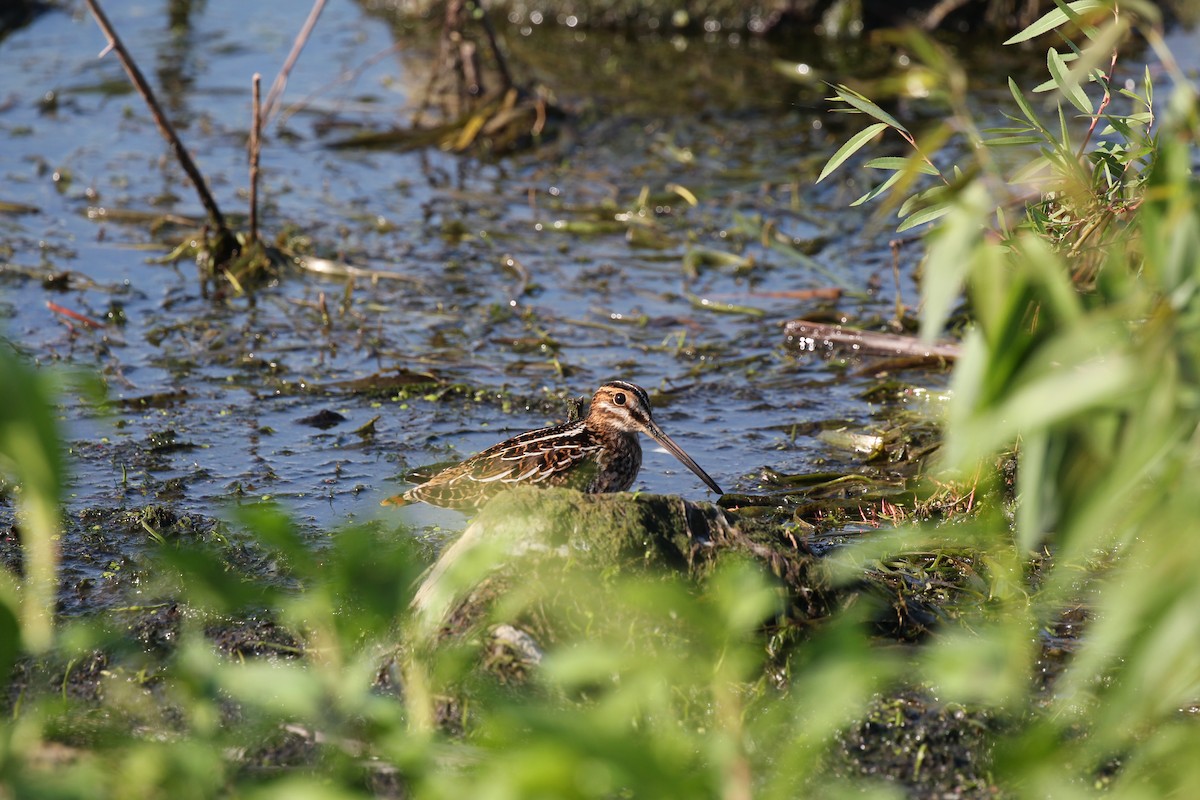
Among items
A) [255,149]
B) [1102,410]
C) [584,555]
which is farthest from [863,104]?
[255,149]

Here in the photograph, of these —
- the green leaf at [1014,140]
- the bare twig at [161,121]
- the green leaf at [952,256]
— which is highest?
the green leaf at [952,256]

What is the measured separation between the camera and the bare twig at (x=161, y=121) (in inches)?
276

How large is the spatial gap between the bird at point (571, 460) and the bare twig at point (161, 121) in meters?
2.75

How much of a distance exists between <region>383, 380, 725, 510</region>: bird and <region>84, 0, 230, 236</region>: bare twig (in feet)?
9.03

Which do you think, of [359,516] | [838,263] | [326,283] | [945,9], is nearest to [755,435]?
[359,516]

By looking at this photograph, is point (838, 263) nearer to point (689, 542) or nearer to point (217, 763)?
point (689, 542)

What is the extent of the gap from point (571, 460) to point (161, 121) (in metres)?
3.27

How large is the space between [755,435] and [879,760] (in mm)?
2673

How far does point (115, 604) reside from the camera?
459cm

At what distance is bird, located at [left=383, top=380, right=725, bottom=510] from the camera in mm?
5324

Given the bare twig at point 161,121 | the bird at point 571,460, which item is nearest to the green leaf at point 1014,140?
the bird at point 571,460

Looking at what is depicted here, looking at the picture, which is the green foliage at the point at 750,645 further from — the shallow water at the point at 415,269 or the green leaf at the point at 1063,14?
the shallow water at the point at 415,269

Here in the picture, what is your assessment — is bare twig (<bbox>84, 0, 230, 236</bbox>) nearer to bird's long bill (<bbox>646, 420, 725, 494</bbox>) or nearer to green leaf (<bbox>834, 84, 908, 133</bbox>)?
bird's long bill (<bbox>646, 420, 725, 494</bbox>)

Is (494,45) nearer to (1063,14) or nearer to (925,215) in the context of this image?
(925,215)
